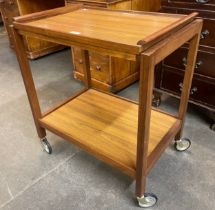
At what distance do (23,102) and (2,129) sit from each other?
331mm

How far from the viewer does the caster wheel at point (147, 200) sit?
3.40 feet

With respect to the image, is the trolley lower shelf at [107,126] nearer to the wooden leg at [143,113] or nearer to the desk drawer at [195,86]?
the wooden leg at [143,113]

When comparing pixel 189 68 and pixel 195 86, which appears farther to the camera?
pixel 195 86

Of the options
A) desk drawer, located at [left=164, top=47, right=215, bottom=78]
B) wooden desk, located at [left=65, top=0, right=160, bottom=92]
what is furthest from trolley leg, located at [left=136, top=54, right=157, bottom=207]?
wooden desk, located at [left=65, top=0, right=160, bottom=92]

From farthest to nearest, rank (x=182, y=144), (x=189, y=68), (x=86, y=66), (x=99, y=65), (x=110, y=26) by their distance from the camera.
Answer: (x=99, y=65) → (x=86, y=66) → (x=182, y=144) → (x=189, y=68) → (x=110, y=26)

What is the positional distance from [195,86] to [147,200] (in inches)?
28.5

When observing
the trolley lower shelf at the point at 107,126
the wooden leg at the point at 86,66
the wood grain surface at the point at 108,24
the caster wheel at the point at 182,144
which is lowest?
the caster wheel at the point at 182,144

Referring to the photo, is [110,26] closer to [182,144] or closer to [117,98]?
[117,98]

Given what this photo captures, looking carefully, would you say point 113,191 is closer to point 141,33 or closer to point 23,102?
point 141,33

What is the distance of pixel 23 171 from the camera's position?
1267mm

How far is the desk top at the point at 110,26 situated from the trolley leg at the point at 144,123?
2.4 inches

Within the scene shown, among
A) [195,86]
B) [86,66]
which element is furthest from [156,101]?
[86,66]

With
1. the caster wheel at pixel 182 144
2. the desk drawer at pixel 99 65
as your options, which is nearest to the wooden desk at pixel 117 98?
the caster wheel at pixel 182 144

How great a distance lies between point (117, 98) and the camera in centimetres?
143
